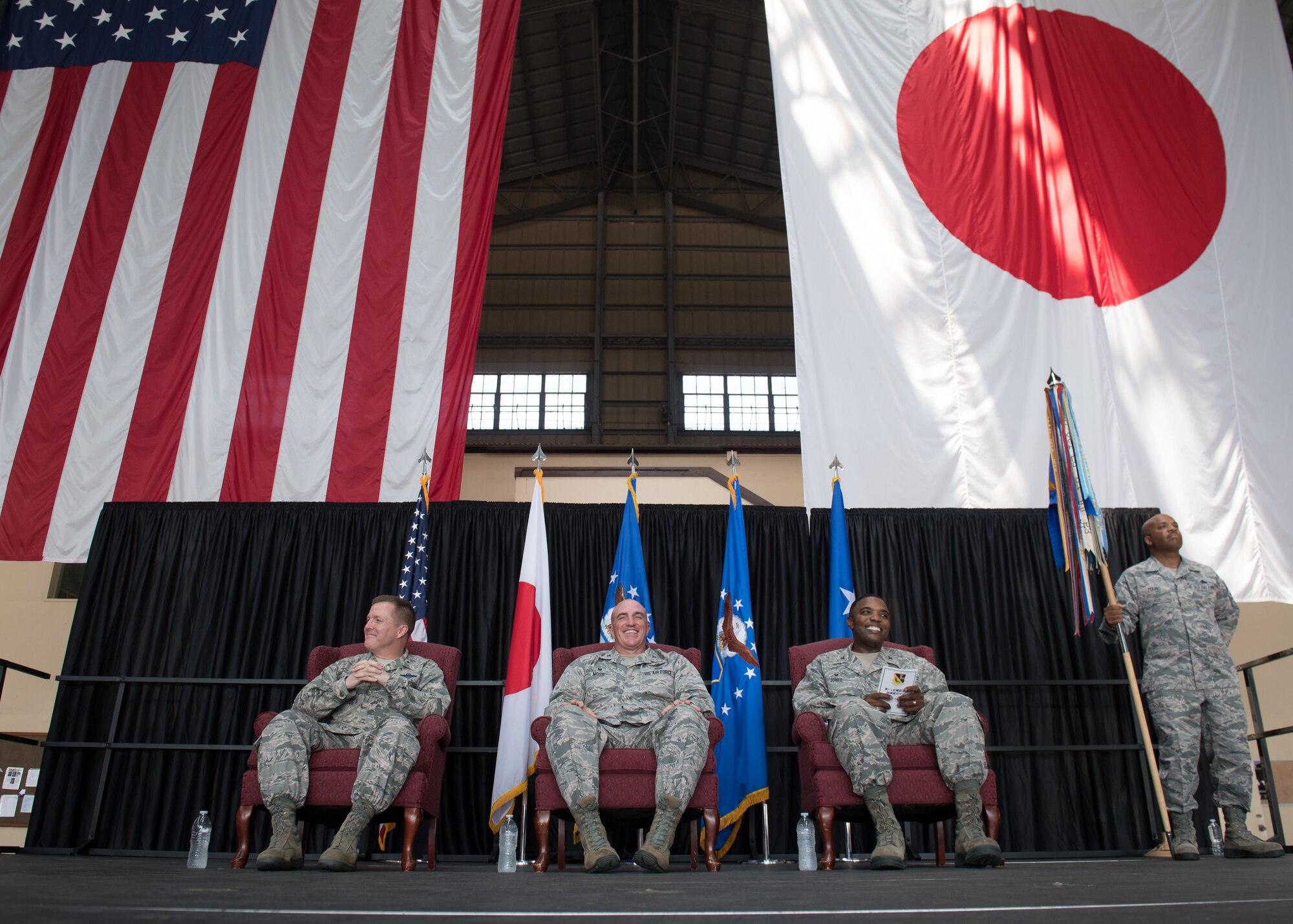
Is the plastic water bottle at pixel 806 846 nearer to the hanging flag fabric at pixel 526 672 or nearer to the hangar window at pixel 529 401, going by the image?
the hanging flag fabric at pixel 526 672

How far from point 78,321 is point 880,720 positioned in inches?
182

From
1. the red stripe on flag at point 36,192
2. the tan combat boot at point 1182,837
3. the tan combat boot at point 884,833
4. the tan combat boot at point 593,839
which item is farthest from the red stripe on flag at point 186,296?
the tan combat boot at point 1182,837

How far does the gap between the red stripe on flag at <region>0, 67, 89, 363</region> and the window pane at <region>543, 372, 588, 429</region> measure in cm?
1045

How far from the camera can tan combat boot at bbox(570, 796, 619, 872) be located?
2.90 meters

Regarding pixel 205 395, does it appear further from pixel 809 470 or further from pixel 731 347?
pixel 731 347

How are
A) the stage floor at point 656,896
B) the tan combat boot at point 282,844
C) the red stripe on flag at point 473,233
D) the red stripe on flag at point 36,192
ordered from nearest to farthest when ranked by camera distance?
1. the stage floor at point 656,896
2. the tan combat boot at point 282,844
3. the red stripe on flag at point 473,233
4. the red stripe on flag at point 36,192

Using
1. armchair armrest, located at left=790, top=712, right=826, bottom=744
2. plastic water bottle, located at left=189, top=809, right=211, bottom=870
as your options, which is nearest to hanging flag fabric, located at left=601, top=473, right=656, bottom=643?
armchair armrest, located at left=790, top=712, right=826, bottom=744

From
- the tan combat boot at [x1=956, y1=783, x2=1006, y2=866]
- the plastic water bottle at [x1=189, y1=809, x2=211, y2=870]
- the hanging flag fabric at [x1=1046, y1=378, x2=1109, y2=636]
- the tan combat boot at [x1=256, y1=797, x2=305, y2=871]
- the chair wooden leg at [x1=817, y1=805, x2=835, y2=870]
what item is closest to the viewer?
the tan combat boot at [x1=256, y1=797, x2=305, y2=871]

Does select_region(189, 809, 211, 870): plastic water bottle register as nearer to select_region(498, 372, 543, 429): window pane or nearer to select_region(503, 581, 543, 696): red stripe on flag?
select_region(503, 581, 543, 696): red stripe on flag

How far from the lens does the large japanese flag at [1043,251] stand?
→ 16.5ft

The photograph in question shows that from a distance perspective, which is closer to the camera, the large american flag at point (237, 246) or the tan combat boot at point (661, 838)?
the tan combat boot at point (661, 838)

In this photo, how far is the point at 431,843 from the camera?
12.6 feet

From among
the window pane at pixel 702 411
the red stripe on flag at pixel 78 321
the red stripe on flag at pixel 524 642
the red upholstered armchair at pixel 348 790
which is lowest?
the red upholstered armchair at pixel 348 790

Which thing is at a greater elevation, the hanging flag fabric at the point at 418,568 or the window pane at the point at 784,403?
the window pane at the point at 784,403
